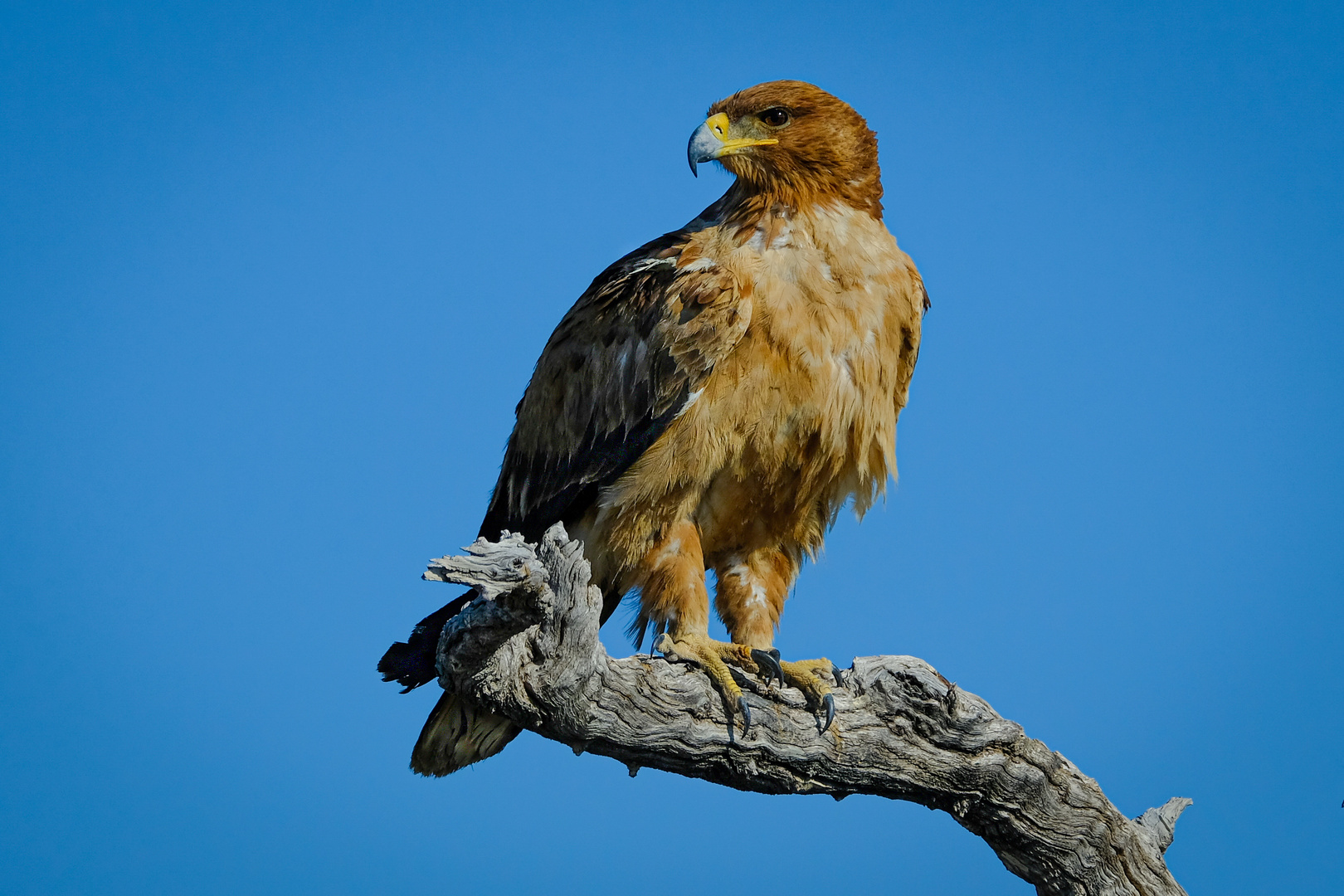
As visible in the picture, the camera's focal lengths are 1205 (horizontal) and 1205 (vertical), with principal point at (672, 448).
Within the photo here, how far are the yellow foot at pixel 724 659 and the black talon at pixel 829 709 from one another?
19 cm

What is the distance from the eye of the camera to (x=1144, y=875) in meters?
4.73

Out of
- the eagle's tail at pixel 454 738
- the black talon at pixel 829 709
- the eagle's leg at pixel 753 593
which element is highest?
the eagle's leg at pixel 753 593

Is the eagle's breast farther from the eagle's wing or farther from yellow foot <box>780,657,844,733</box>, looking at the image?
yellow foot <box>780,657,844,733</box>

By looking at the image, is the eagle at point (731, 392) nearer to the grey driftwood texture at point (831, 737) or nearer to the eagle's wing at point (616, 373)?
the eagle's wing at point (616, 373)

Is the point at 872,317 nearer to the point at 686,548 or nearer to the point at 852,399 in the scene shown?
the point at 852,399

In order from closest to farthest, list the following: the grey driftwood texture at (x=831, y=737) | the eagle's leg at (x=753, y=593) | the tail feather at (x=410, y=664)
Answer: the grey driftwood texture at (x=831, y=737) → the tail feather at (x=410, y=664) → the eagle's leg at (x=753, y=593)

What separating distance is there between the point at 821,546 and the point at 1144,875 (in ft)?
6.10

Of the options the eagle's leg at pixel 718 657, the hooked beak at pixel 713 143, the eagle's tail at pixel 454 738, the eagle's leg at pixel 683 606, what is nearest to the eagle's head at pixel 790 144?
the hooked beak at pixel 713 143

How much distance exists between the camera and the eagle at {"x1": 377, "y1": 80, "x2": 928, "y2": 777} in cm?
461

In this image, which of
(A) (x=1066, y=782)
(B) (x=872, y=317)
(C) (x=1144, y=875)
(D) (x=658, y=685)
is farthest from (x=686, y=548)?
(C) (x=1144, y=875)

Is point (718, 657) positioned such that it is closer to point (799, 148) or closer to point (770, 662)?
point (770, 662)

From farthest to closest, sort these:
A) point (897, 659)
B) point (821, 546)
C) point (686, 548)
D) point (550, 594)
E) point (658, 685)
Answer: point (821, 546) < point (686, 548) < point (897, 659) < point (658, 685) < point (550, 594)

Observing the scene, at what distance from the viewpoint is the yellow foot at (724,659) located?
170 inches

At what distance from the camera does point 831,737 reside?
175 inches
